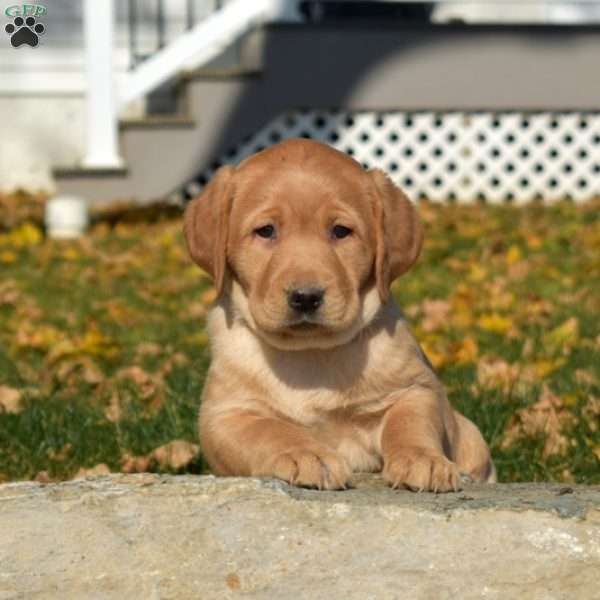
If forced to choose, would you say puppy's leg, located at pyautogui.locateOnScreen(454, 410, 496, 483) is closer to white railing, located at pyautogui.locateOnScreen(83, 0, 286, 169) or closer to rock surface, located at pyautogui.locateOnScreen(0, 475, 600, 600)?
rock surface, located at pyautogui.locateOnScreen(0, 475, 600, 600)

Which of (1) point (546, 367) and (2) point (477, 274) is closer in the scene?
(1) point (546, 367)

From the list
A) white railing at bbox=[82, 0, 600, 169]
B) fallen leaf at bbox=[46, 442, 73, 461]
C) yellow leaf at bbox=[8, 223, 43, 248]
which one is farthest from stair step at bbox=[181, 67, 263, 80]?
fallen leaf at bbox=[46, 442, 73, 461]

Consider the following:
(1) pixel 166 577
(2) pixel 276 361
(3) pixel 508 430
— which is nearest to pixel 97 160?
(3) pixel 508 430

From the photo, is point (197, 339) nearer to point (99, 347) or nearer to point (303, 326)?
point (99, 347)

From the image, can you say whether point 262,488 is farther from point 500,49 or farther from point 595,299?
point 500,49

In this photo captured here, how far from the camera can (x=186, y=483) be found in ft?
9.87

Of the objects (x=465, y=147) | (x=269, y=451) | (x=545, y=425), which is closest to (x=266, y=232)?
(x=269, y=451)

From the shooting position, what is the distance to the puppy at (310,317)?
3443mm

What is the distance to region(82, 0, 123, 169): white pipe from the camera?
11367mm

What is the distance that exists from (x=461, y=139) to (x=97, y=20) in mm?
3665

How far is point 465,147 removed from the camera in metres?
12.9

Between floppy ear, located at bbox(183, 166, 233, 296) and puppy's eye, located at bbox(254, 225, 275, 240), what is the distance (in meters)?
0.13

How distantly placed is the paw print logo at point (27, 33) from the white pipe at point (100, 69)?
1.02 metres

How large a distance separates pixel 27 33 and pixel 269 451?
10614 millimetres
